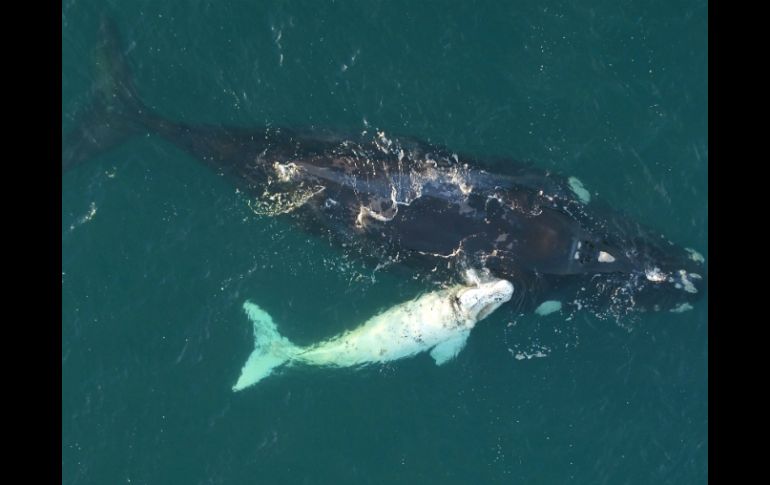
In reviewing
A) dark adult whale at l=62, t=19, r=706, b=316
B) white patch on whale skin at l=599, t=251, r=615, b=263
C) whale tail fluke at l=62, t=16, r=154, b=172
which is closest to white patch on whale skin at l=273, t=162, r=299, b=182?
dark adult whale at l=62, t=19, r=706, b=316

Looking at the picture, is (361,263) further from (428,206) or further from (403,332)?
(428,206)

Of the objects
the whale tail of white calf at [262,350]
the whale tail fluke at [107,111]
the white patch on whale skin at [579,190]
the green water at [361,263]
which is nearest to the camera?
the green water at [361,263]

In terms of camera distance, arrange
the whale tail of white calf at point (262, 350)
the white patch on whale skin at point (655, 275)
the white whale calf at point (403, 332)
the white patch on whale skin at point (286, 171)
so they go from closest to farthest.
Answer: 1. the whale tail of white calf at point (262, 350)
2. the white whale calf at point (403, 332)
3. the white patch on whale skin at point (286, 171)
4. the white patch on whale skin at point (655, 275)

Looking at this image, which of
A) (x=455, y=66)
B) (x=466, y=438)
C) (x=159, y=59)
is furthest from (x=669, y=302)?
(x=159, y=59)

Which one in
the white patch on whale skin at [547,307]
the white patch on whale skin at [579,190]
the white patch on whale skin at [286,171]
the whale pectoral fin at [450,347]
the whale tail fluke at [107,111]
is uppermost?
the whale tail fluke at [107,111]

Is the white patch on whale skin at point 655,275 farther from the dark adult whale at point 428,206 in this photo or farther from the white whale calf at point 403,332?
the white whale calf at point 403,332

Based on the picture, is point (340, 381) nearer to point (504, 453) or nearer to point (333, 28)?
point (504, 453)

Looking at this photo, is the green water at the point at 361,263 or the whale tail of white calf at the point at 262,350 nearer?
the green water at the point at 361,263

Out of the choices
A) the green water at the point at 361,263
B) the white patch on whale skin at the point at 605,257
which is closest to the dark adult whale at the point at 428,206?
the white patch on whale skin at the point at 605,257
